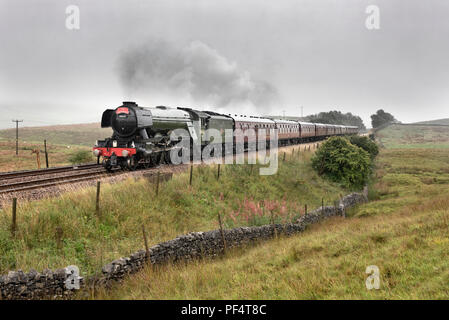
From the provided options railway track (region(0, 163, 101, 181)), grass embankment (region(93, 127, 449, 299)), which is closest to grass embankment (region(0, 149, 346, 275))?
grass embankment (region(93, 127, 449, 299))

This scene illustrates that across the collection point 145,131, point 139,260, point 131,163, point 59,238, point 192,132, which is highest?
point 192,132

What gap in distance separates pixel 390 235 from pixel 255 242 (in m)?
5.73

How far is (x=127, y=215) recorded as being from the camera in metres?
13.4

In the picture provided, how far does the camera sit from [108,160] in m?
18.5

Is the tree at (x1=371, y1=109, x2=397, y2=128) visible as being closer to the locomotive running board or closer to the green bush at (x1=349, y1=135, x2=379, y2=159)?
Answer: the green bush at (x1=349, y1=135, x2=379, y2=159)

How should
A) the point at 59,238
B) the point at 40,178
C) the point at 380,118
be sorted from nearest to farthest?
1. the point at 59,238
2. the point at 40,178
3. the point at 380,118

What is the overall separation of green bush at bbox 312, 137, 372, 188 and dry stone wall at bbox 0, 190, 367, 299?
13.7 m

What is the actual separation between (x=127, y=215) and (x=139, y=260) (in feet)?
11.8

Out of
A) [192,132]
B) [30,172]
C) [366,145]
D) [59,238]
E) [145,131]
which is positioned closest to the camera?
[59,238]

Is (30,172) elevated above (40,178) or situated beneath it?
elevated above

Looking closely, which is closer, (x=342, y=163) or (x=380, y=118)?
(x=342, y=163)

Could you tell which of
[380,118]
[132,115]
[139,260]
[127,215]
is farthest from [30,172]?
[380,118]

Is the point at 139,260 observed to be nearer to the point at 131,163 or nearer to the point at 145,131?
the point at 131,163
